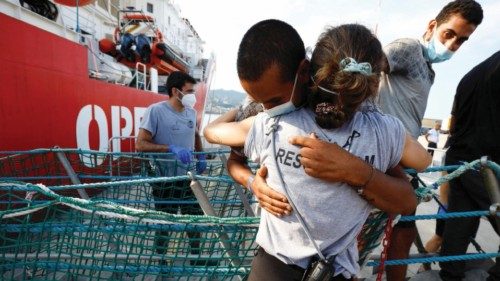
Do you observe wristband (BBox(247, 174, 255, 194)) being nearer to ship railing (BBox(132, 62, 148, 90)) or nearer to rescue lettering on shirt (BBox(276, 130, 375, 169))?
rescue lettering on shirt (BBox(276, 130, 375, 169))

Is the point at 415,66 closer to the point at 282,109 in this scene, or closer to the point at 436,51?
the point at 436,51

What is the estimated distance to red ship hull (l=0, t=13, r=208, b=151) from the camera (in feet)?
11.0

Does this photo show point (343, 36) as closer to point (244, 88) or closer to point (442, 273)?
point (244, 88)

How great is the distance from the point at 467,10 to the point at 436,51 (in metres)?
0.29

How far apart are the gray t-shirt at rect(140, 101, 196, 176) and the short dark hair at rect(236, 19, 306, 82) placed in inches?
87.4

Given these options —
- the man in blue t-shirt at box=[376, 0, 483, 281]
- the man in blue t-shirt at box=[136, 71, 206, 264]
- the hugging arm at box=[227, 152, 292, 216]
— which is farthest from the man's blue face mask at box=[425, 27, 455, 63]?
the man in blue t-shirt at box=[136, 71, 206, 264]

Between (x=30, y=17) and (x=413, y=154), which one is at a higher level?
(x=30, y=17)

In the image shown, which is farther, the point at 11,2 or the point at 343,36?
the point at 11,2

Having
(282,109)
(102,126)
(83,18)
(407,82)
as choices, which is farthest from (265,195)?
(83,18)

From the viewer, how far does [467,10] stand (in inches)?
74.6

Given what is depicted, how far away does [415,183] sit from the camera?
195 cm

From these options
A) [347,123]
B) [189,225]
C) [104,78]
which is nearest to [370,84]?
[347,123]

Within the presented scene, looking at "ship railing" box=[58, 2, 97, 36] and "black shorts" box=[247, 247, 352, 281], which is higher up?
"ship railing" box=[58, 2, 97, 36]

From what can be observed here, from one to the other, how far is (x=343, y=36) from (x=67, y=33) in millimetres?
6044
